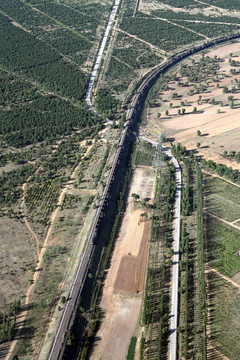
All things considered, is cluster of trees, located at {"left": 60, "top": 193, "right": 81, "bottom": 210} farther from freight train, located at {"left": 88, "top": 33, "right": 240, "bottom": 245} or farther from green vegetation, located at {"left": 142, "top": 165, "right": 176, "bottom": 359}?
green vegetation, located at {"left": 142, "top": 165, "right": 176, "bottom": 359}

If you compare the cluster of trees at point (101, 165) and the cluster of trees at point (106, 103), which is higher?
the cluster of trees at point (106, 103)

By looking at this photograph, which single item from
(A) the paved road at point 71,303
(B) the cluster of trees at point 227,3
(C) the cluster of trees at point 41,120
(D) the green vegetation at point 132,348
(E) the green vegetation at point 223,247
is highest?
(B) the cluster of trees at point 227,3

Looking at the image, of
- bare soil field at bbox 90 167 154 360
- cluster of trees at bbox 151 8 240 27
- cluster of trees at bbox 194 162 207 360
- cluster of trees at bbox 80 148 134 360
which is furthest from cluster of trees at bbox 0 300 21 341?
cluster of trees at bbox 151 8 240 27

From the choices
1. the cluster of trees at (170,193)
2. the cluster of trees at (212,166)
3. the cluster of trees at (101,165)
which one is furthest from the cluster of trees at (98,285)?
the cluster of trees at (212,166)

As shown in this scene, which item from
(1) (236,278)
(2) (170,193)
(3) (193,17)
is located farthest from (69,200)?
(3) (193,17)

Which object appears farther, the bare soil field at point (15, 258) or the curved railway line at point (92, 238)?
the bare soil field at point (15, 258)

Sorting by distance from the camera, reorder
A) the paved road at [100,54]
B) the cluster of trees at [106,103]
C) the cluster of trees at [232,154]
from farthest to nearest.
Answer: the paved road at [100,54] < the cluster of trees at [106,103] < the cluster of trees at [232,154]

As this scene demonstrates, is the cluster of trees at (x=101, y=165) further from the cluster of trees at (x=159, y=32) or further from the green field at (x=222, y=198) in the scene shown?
the cluster of trees at (x=159, y=32)
